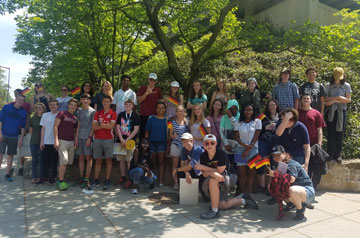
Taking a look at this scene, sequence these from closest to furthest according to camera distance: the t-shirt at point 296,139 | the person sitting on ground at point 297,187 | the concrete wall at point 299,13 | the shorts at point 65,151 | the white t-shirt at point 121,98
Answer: the person sitting on ground at point 297,187, the t-shirt at point 296,139, the shorts at point 65,151, the white t-shirt at point 121,98, the concrete wall at point 299,13

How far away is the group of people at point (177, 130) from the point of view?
492 cm

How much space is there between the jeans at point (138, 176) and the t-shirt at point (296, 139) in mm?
2864

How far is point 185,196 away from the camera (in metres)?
4.65

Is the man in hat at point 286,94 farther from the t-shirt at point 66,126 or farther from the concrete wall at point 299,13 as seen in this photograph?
the concrete wall at point 299,13

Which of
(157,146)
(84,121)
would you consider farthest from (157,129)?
(84,121)

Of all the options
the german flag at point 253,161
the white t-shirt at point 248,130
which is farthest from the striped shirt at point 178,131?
the german flag at point 253,161

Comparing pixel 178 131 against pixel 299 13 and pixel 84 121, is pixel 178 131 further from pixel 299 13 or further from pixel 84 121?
pixel 299 13

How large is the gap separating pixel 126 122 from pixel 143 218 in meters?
2.32

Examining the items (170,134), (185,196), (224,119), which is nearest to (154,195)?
(185,196)

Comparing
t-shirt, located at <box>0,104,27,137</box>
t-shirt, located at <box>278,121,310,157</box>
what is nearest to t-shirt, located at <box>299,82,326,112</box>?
t-shirt, located at <box>278,121,310,157</box>

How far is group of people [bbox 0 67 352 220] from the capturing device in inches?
194

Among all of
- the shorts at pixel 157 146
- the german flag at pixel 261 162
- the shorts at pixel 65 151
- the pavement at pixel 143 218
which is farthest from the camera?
the shorts at pixel 157 146

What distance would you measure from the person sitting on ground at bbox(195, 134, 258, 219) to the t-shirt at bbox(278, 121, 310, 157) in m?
1.24

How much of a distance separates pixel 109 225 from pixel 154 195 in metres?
1.55
